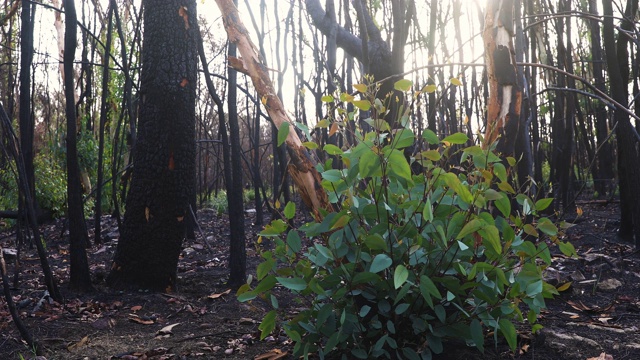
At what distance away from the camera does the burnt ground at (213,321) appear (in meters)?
2.22

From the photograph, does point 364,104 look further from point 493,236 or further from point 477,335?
point 477,335

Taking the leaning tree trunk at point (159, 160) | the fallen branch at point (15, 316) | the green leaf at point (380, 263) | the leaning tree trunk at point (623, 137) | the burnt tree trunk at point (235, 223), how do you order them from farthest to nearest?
the leaning tree trunk at point (623, 137), the burnt tree trunk at point (235, 223), the leaning tree trunk at point (159, 160), the fallen branch at point (15, 316), the green leaf at point (380, 263)

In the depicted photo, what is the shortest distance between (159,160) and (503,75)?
2091mm

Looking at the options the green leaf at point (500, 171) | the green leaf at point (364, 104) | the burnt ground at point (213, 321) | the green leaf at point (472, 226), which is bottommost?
the burnt ground at point (213, 321)

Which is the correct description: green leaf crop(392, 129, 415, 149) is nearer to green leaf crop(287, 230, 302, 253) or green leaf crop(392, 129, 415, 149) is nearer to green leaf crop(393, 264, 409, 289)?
green leaf crop(393, 264, 409, 289)

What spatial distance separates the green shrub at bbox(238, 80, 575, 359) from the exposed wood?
0.93 ft

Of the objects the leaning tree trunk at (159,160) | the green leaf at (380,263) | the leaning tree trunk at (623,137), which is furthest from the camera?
the leaning tree trunk at (623,137)

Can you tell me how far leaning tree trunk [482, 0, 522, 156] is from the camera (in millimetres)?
2266

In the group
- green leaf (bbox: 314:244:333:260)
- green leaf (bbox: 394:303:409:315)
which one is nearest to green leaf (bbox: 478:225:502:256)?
green leaf (bbox: 394:303:409:315)

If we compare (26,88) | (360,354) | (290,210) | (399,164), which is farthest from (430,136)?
(26,88)

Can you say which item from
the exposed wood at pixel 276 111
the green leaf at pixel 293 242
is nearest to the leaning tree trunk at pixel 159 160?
the exposed wood at pixel 276 111

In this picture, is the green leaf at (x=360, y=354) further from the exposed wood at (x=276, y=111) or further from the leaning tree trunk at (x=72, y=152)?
the leaning tree trunk at (x=72, y=152)

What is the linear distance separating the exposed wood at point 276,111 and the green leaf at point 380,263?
42 cm

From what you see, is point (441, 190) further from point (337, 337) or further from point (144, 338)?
point (144, 338)
